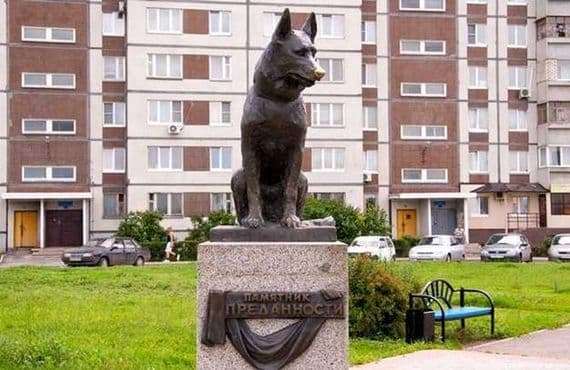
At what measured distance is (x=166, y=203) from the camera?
168 ft

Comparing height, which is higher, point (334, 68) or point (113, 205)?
point (334, 68)

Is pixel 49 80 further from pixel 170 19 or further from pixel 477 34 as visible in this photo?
pixel 477 34

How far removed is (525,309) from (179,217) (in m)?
33.8

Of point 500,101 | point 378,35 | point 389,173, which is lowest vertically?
point 389,173

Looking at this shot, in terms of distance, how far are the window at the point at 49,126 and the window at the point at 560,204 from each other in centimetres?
2898

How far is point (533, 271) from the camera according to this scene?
30.5 m

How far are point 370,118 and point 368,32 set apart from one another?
17.3 ft

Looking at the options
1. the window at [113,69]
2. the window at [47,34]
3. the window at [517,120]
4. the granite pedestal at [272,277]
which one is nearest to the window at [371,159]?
the window at [517,120]

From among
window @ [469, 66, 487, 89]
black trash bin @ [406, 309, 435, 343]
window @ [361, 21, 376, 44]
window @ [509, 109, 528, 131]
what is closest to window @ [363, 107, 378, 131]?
A: window @ [361, 21, 376, 44]

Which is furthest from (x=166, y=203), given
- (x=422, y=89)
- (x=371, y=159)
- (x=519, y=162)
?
(x=519, y=162)

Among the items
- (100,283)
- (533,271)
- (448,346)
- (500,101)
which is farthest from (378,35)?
(448,346)

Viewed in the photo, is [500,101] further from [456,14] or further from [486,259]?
[486,259]

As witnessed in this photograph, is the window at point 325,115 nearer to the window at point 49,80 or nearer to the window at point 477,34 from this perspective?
the window at point 477,34

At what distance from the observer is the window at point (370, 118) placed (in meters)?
55.8
